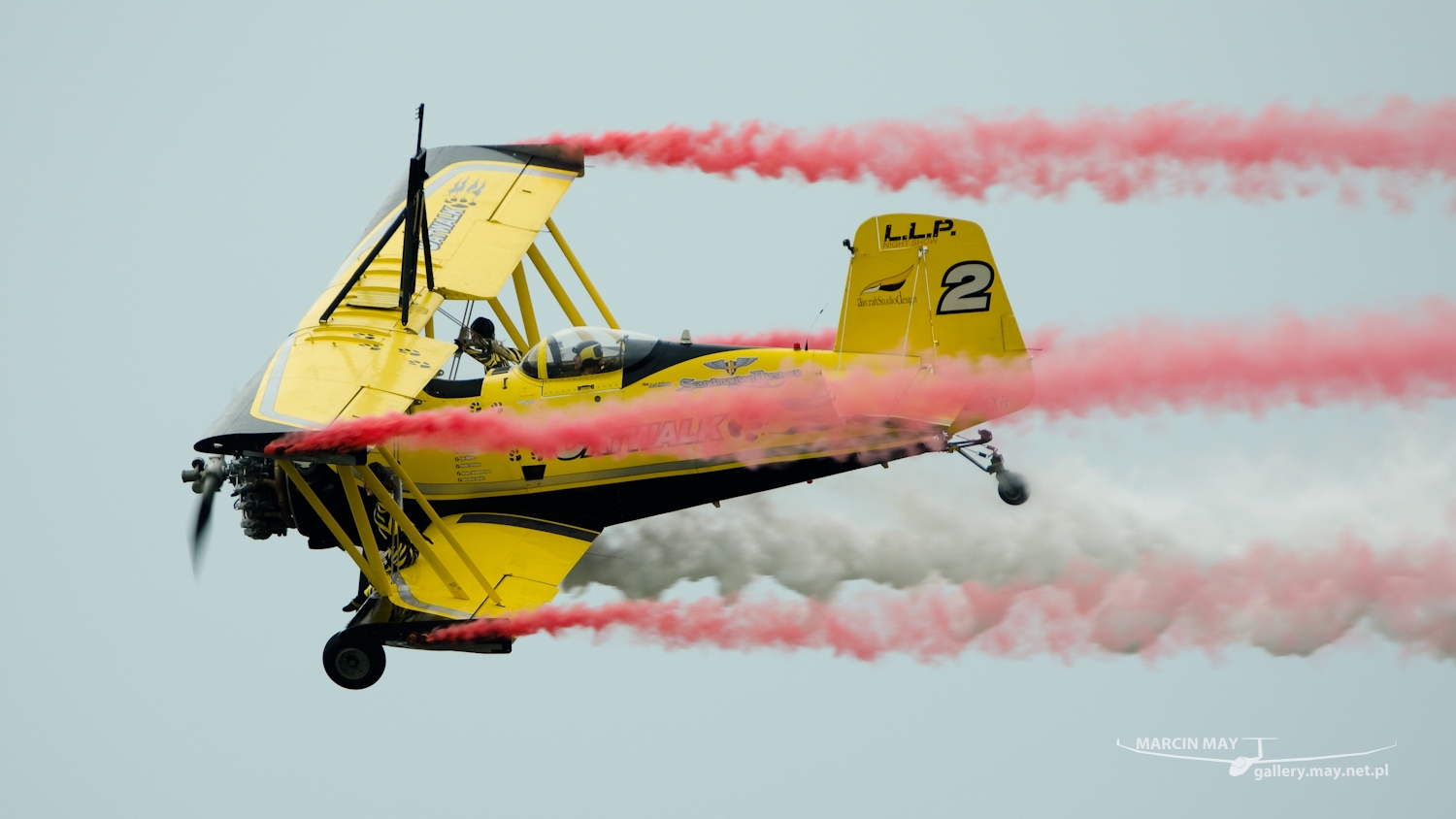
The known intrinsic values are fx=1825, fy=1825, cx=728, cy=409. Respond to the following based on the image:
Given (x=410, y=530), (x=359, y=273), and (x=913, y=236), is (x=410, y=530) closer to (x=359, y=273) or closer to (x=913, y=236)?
(x=359, y=273)

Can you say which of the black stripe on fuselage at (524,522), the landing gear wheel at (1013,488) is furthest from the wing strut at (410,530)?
the landing gear wheel at (1013,488)

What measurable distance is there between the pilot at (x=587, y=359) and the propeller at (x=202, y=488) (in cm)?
333

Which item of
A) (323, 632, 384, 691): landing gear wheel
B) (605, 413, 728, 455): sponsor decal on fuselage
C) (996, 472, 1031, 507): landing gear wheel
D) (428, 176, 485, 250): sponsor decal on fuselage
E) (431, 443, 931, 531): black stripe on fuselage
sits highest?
(428, 176, 485, 250): sponsor decal on fuselage

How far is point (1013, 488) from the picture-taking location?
16.6 meters

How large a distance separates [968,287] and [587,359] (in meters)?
3.69

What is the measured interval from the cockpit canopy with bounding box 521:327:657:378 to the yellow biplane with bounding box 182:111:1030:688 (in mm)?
13

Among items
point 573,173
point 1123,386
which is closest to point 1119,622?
point 1123,386

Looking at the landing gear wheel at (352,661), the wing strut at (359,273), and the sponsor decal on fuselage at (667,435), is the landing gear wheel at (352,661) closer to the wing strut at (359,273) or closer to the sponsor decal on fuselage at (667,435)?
the sponsor decal on fuselage at (667,435)

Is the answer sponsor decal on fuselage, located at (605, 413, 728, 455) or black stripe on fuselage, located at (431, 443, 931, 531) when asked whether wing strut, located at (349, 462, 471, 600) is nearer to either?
black stripe on fuselage, located at (431, 443, 931, 531)

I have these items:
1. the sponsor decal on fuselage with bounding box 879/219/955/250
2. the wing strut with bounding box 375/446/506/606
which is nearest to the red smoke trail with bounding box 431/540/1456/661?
the wing strut with bounding box 375/446/506/606

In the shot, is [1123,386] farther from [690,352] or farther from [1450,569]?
[690,352]

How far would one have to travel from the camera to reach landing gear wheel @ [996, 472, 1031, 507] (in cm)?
1662

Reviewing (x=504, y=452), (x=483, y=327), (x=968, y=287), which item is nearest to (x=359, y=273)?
→ (x=483, y=327)

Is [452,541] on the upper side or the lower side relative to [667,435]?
lower
